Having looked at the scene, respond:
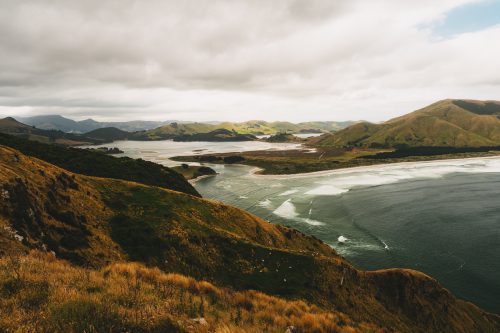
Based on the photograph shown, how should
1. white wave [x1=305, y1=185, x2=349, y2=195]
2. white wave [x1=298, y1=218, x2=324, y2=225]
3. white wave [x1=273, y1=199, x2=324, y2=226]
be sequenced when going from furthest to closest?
white wave [x1=305, y1=185, x2=349, y2=195], white wave [x1=273, y1=199, x2=324, y2=226], white wave [x1=298, y1=218, x2=324, y2=225]

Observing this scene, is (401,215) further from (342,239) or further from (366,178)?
(366,178)

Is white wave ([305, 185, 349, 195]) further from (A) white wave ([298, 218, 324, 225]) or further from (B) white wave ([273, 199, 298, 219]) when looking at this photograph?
(A) white wave ([298, 218, 324, 225])

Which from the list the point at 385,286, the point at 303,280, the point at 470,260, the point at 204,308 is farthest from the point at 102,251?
the point at 470,260

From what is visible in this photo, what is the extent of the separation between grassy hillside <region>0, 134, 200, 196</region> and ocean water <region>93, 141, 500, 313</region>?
92.4ft

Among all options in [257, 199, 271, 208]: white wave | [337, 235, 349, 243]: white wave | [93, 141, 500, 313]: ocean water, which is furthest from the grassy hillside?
[337, 235, 349, 243]: white wave

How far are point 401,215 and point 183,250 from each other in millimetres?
79244

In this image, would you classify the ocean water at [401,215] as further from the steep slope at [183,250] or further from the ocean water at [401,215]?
the steep slope at [183,250]

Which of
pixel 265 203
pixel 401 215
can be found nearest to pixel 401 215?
pixel 401 215

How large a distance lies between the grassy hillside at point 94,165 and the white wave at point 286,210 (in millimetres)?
31023

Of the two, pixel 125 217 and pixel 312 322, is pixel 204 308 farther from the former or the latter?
pixel 125 217

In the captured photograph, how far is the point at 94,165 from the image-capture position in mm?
82562

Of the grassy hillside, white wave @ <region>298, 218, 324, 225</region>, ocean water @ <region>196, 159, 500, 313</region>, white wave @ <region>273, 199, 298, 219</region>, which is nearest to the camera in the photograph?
ocean water @ <region>196, 159, 500, 313</region>

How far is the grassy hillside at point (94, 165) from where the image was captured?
7894 centimetres

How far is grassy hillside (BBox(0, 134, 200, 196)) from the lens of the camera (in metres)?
78.9
